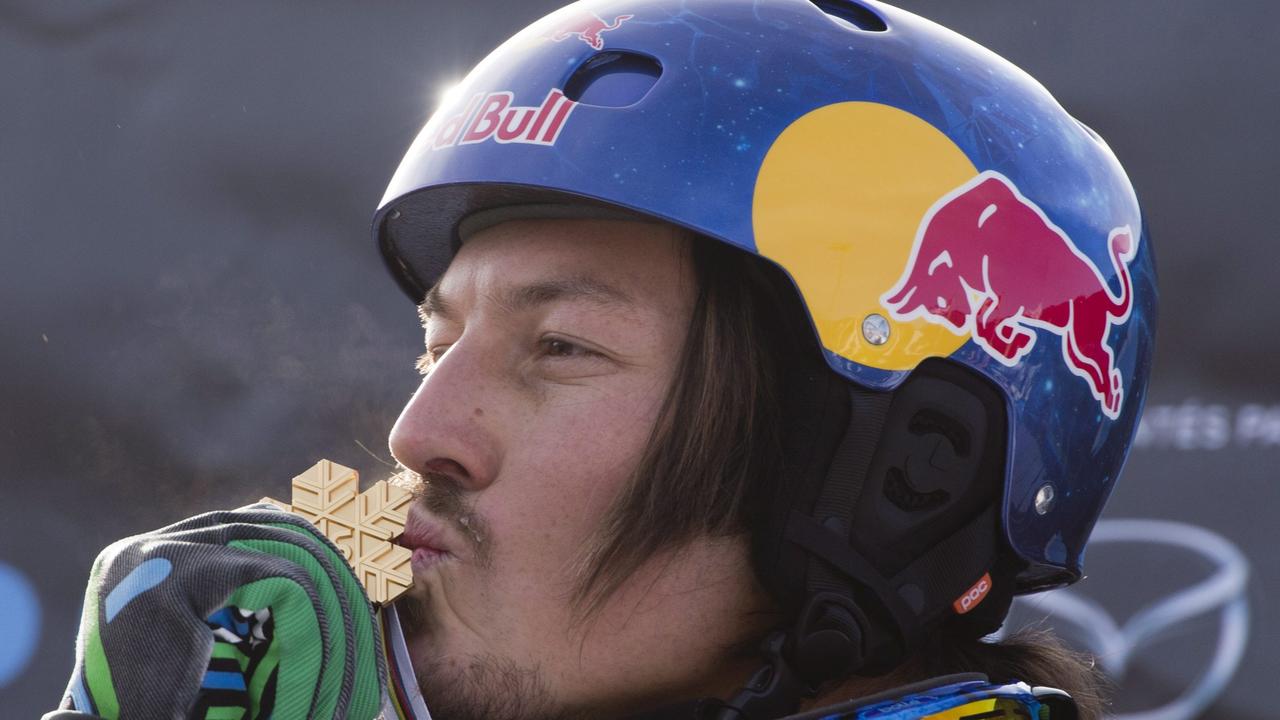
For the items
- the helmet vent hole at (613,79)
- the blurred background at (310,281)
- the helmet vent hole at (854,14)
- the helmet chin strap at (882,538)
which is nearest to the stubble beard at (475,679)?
the helmet chin strap at (882,538)

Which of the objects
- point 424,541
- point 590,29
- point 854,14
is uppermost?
point 854,14

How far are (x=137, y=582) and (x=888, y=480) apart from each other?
890 mm

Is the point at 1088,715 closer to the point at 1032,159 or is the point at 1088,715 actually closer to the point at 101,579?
the point at 1032,159

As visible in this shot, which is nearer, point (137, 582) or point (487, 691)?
point (137, 582)

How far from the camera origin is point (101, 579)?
134cm

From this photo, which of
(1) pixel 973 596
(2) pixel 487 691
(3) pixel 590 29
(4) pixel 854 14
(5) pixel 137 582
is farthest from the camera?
(4) pixel 854 14

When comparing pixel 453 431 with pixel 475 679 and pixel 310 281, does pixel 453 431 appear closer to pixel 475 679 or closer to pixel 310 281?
pixel 475 679

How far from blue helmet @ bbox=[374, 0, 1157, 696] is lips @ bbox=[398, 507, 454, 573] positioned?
41 centimetres

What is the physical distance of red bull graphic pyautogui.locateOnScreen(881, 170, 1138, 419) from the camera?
176 cm

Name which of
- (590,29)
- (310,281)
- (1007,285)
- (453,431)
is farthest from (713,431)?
(310,281)

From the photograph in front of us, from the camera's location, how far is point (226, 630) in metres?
1.31

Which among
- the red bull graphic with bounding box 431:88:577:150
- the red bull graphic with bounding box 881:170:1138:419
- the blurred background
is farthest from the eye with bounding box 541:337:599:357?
the blurred background

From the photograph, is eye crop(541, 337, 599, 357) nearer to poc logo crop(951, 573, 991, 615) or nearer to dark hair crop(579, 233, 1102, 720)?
dark hair crop(579, 233, 1102, 720)

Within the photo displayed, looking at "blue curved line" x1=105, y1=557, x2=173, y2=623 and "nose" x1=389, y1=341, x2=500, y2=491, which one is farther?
"nose" x1=389, y1=341, x2=500, y2=491
